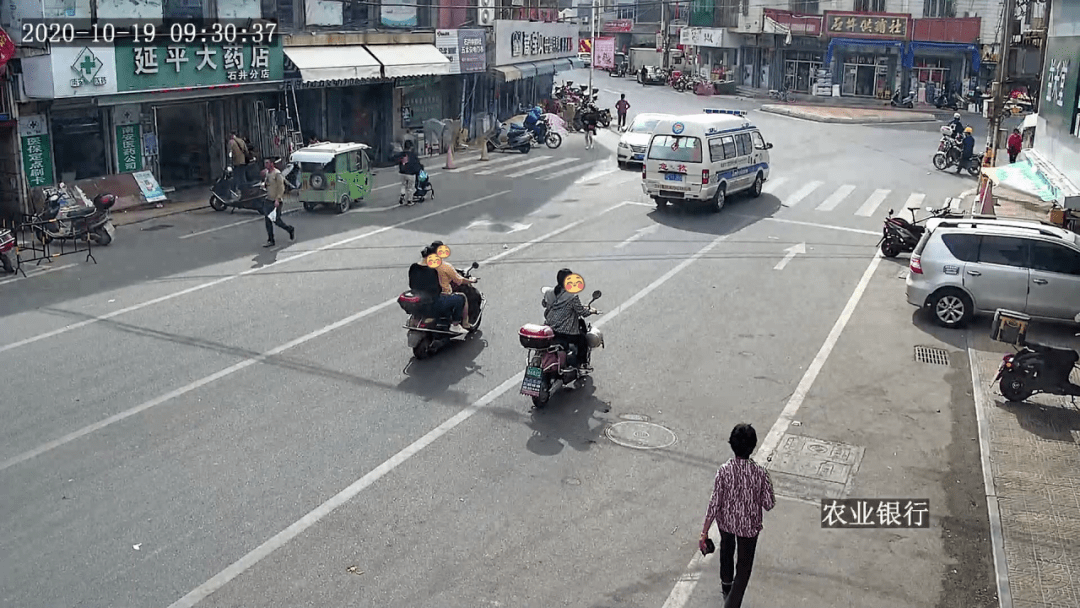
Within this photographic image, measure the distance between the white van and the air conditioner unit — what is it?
16.6 meters

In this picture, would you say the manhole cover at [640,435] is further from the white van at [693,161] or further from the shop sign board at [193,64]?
the shop sign board at [193,64]

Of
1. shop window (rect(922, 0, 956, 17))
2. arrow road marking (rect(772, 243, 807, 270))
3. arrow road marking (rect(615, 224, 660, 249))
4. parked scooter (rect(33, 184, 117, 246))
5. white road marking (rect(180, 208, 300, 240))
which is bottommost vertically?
arrow road marking (rect(772, 243, 807, 270))

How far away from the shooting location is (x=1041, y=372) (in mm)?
12570

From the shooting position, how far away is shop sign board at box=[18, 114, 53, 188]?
22.6 metres

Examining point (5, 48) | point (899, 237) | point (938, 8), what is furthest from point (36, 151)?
point (938, 8)

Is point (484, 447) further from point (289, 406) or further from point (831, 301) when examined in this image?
point (831, 301)

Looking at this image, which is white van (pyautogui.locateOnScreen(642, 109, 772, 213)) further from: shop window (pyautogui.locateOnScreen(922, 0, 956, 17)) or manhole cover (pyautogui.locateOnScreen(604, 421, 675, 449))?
shop window (pyautogui.locateOnScreen(922, 0, 956, 17))

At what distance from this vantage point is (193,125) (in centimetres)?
2838

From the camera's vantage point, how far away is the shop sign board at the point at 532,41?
4100 cm

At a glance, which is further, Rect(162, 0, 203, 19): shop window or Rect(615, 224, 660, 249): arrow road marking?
Rect(162, 0, 203, 19): shop window

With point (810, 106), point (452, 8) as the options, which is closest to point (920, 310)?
point (452, 8)

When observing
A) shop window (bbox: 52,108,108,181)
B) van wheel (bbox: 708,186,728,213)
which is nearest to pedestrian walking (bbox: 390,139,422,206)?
shop window (bbox: 52,108,108,181)

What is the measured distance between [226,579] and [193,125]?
2241cm

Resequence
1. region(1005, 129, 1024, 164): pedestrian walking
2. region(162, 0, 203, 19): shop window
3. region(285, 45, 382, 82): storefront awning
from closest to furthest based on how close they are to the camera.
A: region(162, 0, 203, 19): shop window < region(285, 45, 382, 82): storefront awning < region(1005, 129, 1024, 164): pedestrian walking
